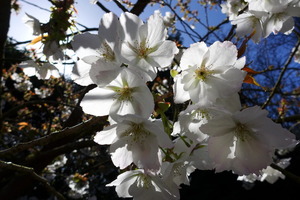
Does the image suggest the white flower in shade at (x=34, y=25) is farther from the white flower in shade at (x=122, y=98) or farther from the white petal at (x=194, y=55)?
the white petal at (x=194, y=55)

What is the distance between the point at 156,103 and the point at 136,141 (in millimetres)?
139

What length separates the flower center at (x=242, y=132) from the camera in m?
0.86

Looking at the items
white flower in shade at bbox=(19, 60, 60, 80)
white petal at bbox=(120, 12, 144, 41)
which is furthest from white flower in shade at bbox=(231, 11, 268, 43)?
white flower in shade at bbox=(19, 60, 60, 80)

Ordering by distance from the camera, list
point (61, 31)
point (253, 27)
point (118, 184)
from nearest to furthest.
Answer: point (118, 184), point (253, 27), point (61, 31)

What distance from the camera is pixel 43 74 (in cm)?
250

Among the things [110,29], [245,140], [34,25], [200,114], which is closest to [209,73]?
[200,114]

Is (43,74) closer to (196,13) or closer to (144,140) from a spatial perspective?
(144,140)

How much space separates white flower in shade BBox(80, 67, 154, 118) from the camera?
0.77 meters

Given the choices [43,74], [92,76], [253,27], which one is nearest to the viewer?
[92,76]

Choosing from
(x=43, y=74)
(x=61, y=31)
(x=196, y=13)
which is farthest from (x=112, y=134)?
(x=196, y=13)

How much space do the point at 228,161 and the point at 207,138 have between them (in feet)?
0.32

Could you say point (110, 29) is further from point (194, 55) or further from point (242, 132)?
point (242, 132)

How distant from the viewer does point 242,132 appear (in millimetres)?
877

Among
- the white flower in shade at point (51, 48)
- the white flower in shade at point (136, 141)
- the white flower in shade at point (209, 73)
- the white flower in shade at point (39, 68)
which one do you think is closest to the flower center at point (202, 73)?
the white flower in shade at point (209, 73)
